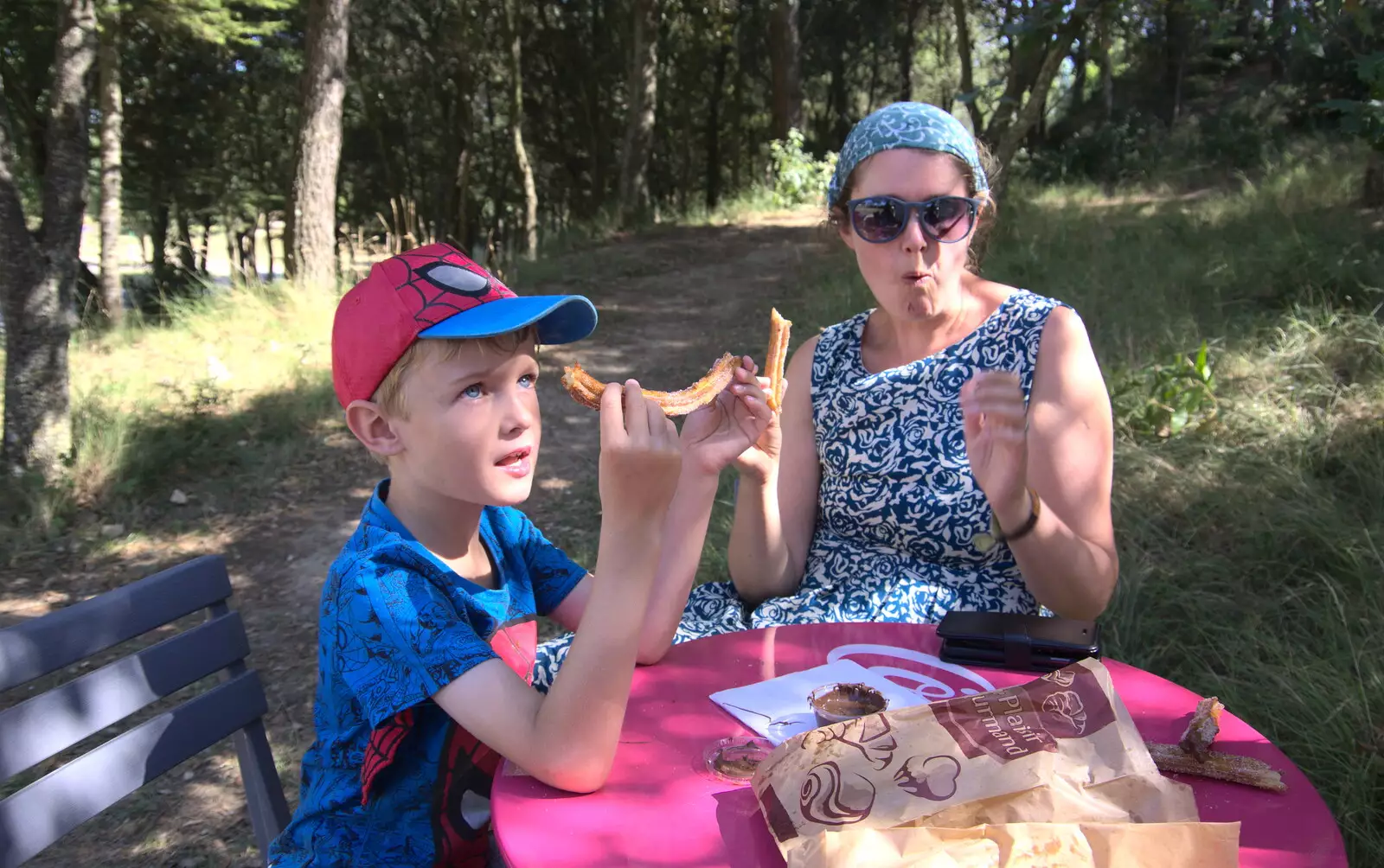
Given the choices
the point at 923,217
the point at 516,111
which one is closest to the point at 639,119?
the point at 516,111

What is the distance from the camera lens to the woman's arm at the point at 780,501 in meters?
2.20

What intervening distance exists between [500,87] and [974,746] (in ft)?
69.2

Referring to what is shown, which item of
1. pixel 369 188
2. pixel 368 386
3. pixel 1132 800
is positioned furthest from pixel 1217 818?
pixel 369 188

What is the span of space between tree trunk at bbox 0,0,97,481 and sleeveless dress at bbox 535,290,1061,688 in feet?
14.9

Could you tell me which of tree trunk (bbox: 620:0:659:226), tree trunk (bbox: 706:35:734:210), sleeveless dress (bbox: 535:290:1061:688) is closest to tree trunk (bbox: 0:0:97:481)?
sleeveless dress (bbox: 535:290:1061:688)

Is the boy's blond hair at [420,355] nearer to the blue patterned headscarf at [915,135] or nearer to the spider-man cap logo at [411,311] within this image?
the spider-man cap logo at [411,311]

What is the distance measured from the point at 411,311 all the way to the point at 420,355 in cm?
7

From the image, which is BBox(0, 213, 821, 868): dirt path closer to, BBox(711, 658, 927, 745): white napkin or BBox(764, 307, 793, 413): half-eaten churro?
BBox(711, 658, 927, 745): white napkin

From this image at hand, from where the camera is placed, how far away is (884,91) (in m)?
28.1

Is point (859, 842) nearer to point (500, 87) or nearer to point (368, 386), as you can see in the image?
point (368, 386)

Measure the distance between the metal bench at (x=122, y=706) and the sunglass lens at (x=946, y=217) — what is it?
1.75 m

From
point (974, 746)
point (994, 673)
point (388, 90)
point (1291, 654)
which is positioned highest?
point (388, 90)

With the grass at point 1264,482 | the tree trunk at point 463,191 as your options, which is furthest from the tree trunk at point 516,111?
the grass at point 1264,482

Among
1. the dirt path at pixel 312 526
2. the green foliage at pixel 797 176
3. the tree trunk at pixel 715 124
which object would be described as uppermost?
the tree trunk at pixel 715 124
